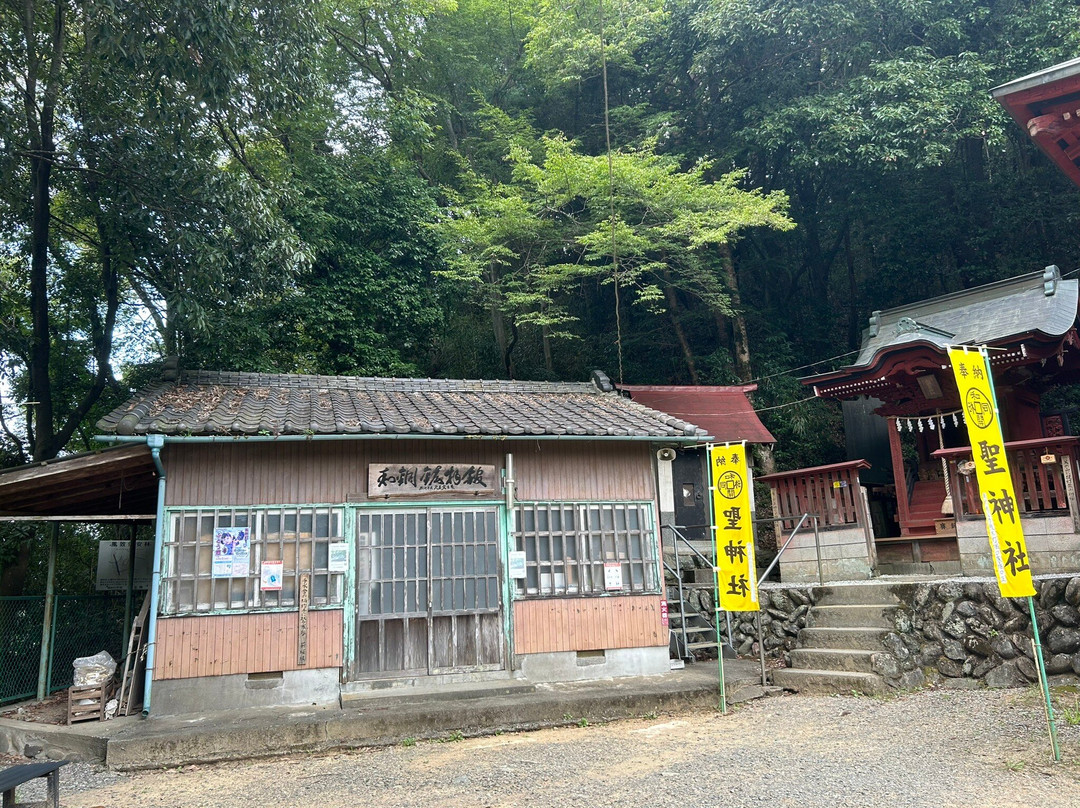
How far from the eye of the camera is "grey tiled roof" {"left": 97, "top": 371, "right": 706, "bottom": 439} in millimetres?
8734

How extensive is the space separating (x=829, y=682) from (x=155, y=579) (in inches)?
335

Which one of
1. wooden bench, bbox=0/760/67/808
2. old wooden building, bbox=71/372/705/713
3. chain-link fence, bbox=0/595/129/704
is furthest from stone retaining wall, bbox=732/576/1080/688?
chain-link fence, bbox=0/595/129/704

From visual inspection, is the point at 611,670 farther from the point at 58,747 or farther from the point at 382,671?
the point at 58,747

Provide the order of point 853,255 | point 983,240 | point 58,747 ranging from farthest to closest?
point 853,255
point 983,240
point 58,747

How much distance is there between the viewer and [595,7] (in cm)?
2297

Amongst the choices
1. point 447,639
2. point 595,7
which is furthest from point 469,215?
point 447,639

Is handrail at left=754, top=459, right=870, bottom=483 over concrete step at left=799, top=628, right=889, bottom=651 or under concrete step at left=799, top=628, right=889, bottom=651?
over

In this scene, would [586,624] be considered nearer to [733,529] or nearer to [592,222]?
[733,529]

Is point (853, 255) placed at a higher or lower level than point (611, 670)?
higher

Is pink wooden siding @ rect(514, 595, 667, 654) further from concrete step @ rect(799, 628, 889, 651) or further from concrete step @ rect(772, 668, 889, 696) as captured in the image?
concrete step @ rect(799, 628, 889, 651)

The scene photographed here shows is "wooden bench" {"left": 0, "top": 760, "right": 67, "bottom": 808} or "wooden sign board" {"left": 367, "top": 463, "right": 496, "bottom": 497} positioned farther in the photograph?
"wooden sign board" {"left": 367, "top": 463, "right": 496, "bottom": 497}

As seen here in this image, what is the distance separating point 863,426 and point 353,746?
17.3 m

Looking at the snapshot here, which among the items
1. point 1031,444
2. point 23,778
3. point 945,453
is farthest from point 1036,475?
point 23,778

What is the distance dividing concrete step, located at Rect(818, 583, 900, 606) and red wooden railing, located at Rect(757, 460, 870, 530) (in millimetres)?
1469
